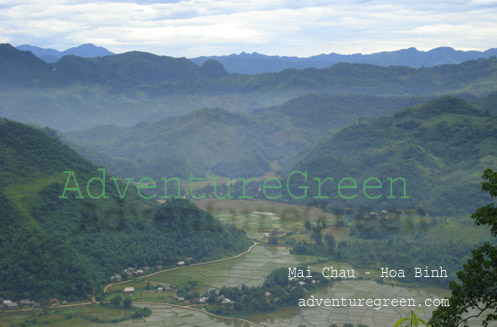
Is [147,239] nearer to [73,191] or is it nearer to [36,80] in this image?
[73,191]

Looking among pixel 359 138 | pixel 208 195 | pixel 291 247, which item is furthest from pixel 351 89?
pixel 291 247

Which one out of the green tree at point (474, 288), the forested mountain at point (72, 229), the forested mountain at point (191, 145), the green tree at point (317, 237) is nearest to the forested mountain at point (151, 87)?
the forested mountain at point (191, 145)

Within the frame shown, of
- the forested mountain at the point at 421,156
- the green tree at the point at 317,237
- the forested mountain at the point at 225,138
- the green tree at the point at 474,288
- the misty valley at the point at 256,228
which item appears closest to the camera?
the green tree at the point at 474,288

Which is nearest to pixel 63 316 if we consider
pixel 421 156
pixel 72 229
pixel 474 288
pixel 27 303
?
pixel 27 303

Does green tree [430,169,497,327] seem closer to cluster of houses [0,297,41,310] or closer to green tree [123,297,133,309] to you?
green tree [123,297,133,309]

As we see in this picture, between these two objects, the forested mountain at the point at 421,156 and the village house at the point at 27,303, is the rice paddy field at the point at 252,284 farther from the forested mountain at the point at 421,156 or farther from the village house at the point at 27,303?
the forested mountain at the point at 421,156

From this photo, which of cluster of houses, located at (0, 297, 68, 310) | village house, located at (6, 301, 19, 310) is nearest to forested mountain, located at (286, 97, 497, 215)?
cluster of houses, located at (0, 297, 68, 310)
